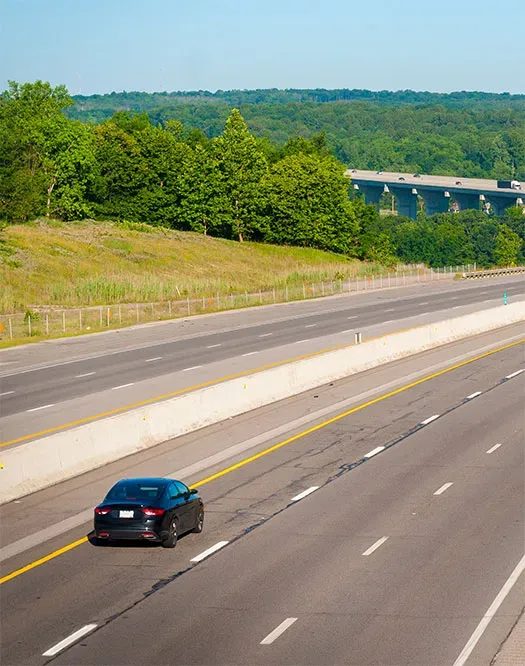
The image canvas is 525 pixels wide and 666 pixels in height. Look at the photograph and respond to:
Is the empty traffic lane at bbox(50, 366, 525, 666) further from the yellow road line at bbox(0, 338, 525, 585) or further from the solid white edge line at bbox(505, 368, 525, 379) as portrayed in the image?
the solid white edge line at bbox(505, 368, 525, 379)

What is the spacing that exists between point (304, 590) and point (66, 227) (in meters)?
102

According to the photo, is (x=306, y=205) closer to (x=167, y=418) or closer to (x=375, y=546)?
(x=167, y=418)

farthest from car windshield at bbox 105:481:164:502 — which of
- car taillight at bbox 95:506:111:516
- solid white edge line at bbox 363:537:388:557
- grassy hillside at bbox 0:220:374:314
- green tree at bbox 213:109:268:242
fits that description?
green tree at bbox 213:109:268:242

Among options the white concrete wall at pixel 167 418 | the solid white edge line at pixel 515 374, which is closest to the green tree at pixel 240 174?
the white concrete wall at pixel 167 418

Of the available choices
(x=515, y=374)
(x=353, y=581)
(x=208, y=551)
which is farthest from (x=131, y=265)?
(x=353, y=581)

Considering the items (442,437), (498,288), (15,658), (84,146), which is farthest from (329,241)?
(15,658)

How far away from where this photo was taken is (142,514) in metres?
21.6

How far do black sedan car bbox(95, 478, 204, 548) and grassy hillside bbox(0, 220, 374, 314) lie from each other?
52.4 m

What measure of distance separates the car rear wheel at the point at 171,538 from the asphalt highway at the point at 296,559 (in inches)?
9.3

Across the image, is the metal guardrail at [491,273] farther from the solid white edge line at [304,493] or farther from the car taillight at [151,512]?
the car taillight at [151,512]

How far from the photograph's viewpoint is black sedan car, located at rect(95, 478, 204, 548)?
2159 cm

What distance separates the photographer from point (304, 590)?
1914 cm

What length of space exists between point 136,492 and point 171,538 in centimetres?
105

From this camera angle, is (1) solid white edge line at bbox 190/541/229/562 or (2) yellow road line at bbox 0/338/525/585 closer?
(2) yellow road line at bbox 0/338/525/585
